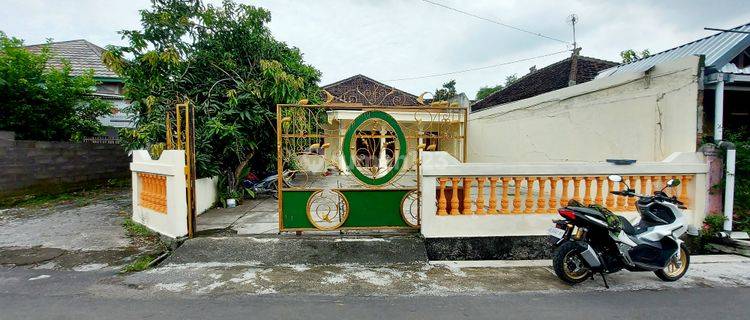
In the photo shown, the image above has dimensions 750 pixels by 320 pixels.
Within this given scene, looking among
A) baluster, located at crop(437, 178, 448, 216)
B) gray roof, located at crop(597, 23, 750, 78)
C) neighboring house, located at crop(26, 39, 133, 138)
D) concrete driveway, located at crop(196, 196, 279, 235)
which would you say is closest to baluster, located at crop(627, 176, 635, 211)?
gray roof, located at crop(597, 23, 750, 78)

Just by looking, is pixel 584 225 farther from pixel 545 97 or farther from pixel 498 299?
pixel 545 97

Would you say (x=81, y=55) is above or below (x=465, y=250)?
above

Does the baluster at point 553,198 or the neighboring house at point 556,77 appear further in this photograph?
the neighboring house at point 556,77

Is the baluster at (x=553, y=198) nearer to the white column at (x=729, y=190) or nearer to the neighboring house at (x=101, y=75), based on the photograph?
the white column at (x=729, y=190)

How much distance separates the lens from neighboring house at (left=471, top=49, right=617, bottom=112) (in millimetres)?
13502

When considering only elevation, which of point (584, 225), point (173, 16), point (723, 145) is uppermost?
point (173, 16)

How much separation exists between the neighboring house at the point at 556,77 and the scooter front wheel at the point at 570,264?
1085cm

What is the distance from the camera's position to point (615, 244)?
3.82 metres

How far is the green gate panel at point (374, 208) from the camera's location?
4.91 metres

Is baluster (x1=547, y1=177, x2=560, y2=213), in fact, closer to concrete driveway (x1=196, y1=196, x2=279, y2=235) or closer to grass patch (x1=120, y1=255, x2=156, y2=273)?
concrete driveway (x1=196, y1=196, x2=279, y2=235)

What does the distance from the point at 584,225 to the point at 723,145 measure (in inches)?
118

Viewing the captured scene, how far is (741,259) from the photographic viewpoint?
15.3 feet

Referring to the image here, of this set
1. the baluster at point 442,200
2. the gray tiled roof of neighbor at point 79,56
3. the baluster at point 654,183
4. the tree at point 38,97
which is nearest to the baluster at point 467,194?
the baluster at point 442,200

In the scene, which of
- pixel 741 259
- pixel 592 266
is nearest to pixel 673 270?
pixel 592 266
